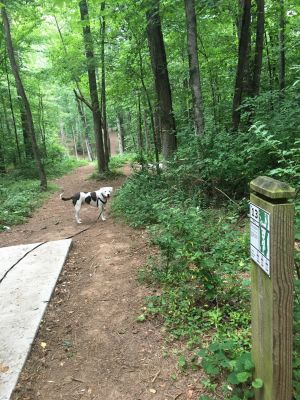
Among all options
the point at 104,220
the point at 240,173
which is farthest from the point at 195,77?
the point at 104,220

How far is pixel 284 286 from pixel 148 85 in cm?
1322

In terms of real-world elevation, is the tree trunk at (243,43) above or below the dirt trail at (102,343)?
above

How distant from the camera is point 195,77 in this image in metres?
7.09

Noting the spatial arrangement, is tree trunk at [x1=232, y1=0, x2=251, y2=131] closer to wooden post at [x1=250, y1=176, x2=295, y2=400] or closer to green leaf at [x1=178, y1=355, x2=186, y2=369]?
green leaf at [x1=178, y1=355, x2=186, y2=369]

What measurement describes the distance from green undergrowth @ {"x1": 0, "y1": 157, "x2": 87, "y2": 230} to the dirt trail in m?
4.50

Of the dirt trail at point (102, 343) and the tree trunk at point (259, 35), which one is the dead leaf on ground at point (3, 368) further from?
the tree trunk at point (259, 35)

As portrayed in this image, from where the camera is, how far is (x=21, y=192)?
13.2m

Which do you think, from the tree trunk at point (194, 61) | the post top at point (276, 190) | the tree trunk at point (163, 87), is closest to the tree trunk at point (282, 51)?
the tree trunk at point (163, 87)

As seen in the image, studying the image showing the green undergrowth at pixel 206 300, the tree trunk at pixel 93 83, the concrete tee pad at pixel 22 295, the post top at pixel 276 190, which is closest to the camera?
the post top at pixel 276 190

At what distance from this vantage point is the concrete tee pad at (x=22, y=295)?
3289 mm

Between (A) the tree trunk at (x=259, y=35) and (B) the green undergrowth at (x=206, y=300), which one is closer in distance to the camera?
(B) the green undergrowth at (x=206, y=300)

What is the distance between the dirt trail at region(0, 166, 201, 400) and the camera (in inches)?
116

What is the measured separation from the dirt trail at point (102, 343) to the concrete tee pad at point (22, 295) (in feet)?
0.37

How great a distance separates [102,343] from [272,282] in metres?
2.44
